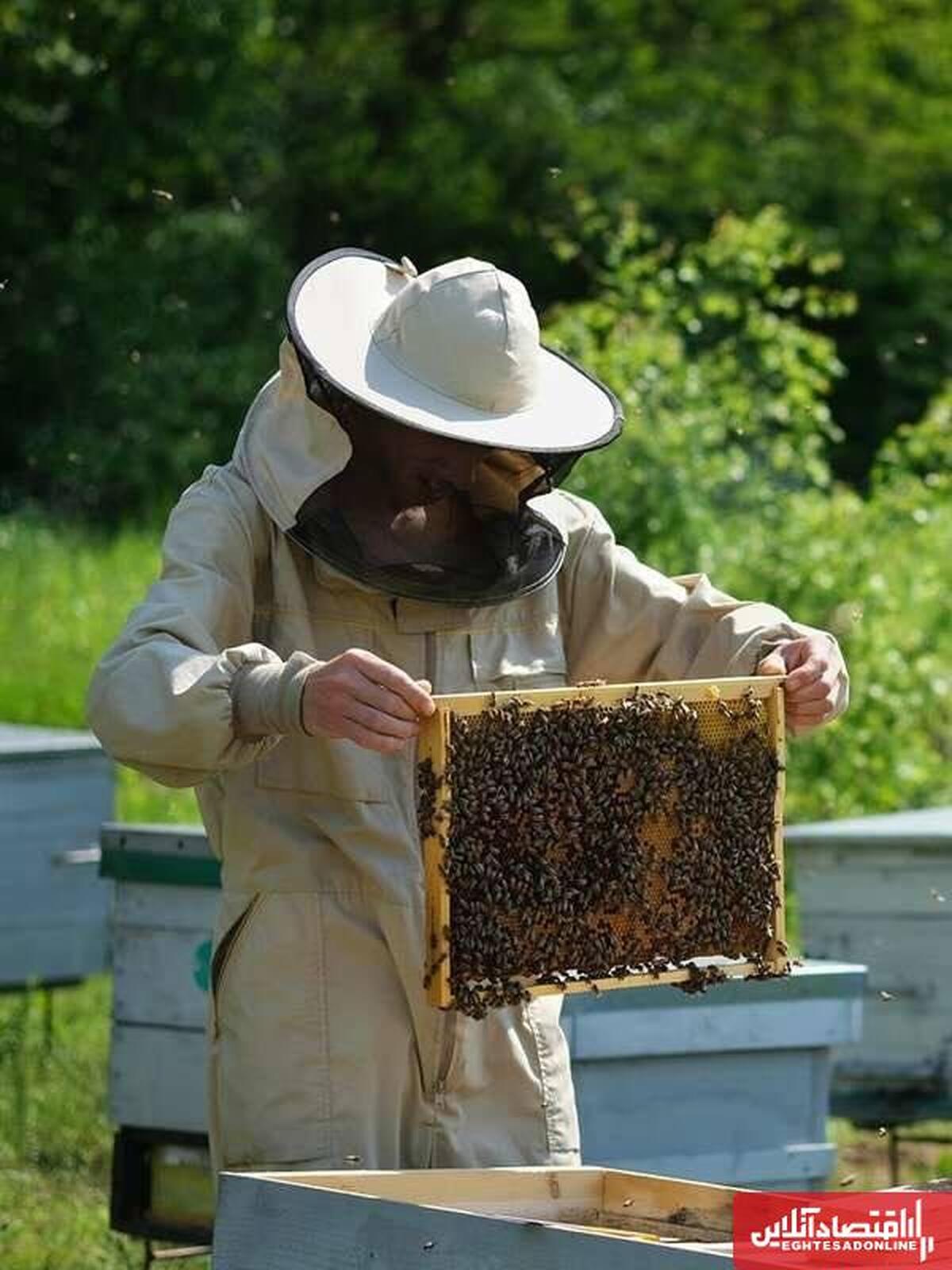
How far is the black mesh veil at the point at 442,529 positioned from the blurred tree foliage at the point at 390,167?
38.3 feet

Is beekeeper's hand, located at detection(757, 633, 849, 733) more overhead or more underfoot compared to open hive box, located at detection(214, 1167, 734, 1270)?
more overhead

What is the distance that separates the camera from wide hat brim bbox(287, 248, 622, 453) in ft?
10.6

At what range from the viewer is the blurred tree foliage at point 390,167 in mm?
18547

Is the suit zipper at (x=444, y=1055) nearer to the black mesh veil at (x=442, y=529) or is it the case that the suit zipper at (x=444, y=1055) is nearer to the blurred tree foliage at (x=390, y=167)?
the black mesh veil at (x=442, y=529)

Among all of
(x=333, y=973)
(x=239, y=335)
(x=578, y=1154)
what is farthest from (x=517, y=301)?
(x=239, y=335)

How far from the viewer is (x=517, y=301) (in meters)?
3.38

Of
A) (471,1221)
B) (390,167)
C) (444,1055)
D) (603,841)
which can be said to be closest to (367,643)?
(603,841)

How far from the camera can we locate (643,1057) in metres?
4.76

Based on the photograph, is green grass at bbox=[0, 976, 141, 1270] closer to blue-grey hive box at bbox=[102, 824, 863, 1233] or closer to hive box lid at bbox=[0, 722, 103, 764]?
blue-grey hive box at bbox=[102, 824, 863, 1233]

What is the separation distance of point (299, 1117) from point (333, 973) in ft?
0.65

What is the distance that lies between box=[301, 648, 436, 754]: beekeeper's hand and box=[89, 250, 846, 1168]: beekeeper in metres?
0.21

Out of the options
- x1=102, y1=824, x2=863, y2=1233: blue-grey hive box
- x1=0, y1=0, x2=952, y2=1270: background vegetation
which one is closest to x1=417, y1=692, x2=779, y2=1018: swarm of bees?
x1=102, y1=824, x2=863, y2=1233: blue-grey hive box

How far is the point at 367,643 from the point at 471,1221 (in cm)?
96

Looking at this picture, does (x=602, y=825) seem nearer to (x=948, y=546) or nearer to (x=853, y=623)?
(x=853, y=623)
